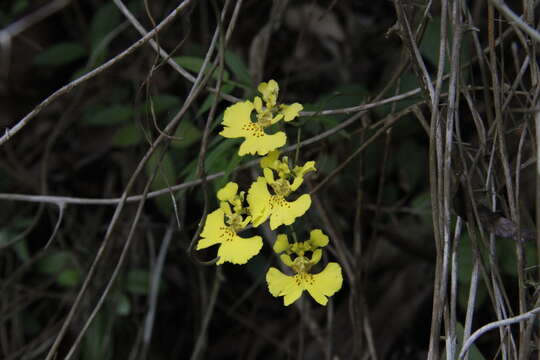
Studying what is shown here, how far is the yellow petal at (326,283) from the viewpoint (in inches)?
Answer: 32.9

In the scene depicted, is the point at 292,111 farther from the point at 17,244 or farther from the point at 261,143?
the point at 17,244

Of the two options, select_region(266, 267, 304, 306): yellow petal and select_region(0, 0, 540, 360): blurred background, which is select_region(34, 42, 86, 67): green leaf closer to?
select_region(0, 0, 540, 360): blurred background

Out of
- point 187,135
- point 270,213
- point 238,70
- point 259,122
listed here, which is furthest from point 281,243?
point 187,135

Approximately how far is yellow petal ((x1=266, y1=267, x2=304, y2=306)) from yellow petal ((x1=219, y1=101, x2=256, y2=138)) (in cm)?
19

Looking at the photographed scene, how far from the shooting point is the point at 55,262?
161 centimetres

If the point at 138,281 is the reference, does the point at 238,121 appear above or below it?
above

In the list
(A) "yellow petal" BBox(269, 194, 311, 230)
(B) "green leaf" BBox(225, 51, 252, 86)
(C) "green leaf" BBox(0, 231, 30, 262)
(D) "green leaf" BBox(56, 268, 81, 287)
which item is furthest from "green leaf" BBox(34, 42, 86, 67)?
(A) "yellow petal" BBox(269, 194, 311, 230)

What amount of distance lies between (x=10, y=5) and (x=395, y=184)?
1188 mm

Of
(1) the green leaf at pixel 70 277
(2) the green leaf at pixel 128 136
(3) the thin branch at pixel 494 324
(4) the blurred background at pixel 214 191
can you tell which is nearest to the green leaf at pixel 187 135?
(4) the blurred background at pixel 214 191

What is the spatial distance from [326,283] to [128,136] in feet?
3.01

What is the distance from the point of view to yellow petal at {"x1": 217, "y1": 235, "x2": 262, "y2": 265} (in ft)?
2.77

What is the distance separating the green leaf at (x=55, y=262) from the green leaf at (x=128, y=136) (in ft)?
0.99

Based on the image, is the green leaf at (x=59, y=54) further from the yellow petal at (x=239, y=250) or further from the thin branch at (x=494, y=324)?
the thin branch at (x=494, y=324)

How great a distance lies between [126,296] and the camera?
1555 millimetres
